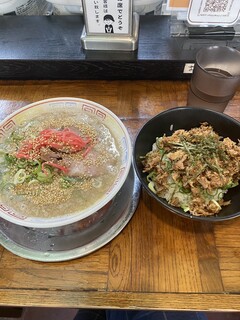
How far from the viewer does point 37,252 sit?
0.89 metres

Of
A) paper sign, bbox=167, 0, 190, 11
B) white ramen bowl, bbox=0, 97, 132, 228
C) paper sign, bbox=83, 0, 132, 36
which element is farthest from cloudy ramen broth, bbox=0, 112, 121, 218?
paper sign, bbox=167, 0, 190, 11

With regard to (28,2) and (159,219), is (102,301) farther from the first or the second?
(28,2)

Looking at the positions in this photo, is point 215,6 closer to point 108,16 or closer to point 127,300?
point 108,16

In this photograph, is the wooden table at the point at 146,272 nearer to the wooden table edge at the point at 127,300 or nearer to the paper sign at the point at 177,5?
the wooden table edge at the point at 127,300

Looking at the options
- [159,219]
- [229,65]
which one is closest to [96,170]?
[159,219]

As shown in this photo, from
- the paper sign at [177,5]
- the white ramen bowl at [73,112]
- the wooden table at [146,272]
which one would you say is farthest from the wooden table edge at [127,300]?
the paper sign at [177,5]

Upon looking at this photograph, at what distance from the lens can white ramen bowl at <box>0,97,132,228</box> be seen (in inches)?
33.0

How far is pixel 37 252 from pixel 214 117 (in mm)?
729

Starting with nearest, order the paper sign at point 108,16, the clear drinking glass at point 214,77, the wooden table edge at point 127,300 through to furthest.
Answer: the wooden table edge at point 127,300 → the clear drinking glass at point 214,77 → the paper sign at point 108,16

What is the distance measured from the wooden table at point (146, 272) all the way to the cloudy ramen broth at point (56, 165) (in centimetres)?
16

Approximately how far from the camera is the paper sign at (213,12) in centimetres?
123

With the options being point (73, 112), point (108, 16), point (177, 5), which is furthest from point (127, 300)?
point (177, 5)

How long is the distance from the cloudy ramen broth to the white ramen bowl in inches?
0.7

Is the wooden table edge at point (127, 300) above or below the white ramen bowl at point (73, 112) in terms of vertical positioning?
below
